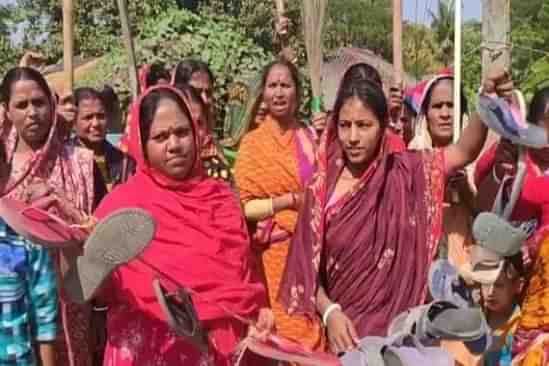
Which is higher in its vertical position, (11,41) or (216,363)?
(11,41)

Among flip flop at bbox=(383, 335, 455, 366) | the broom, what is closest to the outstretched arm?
flip flop at bbox=(383, 335, 455, 366)

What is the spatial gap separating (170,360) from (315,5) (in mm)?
3258

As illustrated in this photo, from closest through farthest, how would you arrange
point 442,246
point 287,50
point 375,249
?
point 375,249
point 442,246
point 287,50

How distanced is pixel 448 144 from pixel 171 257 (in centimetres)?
162

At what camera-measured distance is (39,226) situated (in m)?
2.98

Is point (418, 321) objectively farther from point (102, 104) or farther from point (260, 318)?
point (102, 104)

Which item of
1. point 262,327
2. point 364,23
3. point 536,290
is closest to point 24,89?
point 262,327

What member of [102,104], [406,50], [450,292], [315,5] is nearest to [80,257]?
[450,292]

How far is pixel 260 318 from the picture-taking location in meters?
3.47

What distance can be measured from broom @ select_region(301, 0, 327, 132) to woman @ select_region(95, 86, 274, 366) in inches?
106

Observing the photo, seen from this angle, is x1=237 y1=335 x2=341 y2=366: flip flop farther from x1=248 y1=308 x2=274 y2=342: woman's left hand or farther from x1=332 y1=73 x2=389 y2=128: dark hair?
x1=332 y1=73 x2=389 y2=128: dark hair

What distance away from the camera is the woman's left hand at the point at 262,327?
3223 millimetres

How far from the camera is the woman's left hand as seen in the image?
3223mm

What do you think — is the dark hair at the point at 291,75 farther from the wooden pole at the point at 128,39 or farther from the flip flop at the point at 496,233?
the flip flop at the point at 496,233
